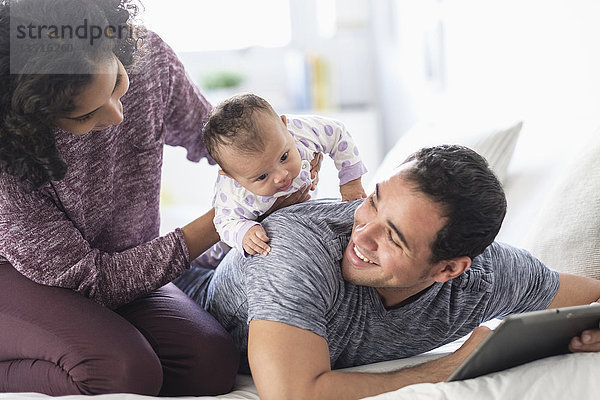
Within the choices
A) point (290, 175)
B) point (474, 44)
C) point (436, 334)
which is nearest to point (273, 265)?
point (290, 175)

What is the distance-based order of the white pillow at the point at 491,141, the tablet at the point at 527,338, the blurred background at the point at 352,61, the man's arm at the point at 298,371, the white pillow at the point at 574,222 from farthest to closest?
the blurred background at the point at 352,61 → the white pillow at the point at 491,141 → the white pillow at the point at 574,222 → the man's arm at the point at 298,371 → the tablet at the point at 527,338

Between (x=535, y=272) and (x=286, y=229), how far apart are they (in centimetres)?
51

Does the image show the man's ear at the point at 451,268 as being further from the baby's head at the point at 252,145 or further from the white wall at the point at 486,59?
the white wall at the point at 486,59

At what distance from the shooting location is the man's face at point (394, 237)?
3.96 feet

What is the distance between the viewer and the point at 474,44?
9.48ft

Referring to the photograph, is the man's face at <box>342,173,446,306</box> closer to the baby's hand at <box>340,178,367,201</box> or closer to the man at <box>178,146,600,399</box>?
the man at <box>178,146,600,399</box>

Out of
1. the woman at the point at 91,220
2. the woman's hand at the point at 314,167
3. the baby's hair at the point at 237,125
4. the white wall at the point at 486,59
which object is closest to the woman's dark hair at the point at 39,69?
the woman at the point at 91,220

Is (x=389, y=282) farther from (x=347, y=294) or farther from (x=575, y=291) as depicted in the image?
(x=575, y=291)

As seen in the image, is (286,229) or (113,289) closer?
(286,229)

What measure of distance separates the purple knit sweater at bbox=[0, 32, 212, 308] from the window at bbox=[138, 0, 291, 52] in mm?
2276

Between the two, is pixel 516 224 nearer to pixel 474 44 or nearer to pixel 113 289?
pixel 113 289

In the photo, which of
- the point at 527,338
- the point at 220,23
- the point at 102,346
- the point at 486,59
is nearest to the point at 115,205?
the point at 102,346

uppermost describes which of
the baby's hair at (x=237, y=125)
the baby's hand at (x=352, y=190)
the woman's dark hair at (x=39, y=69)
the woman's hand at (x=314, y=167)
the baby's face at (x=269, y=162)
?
the woman's dark hair at (x=39, y=69)

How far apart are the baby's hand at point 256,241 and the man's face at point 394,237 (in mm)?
153
